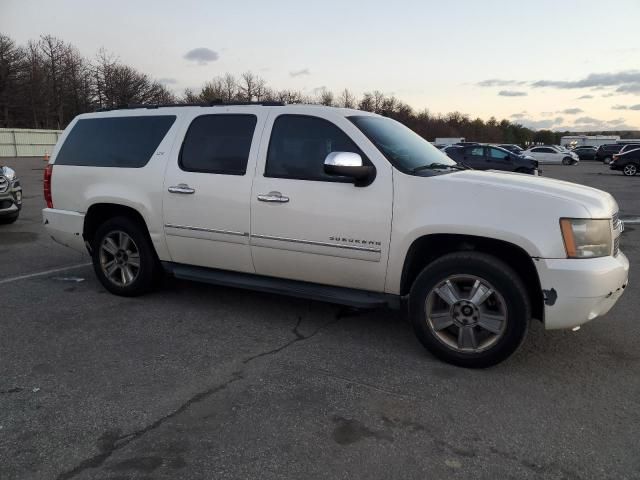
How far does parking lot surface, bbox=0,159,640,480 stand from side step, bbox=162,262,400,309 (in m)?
0.36

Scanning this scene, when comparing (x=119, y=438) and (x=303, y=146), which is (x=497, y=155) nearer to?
(x=303, y=146)

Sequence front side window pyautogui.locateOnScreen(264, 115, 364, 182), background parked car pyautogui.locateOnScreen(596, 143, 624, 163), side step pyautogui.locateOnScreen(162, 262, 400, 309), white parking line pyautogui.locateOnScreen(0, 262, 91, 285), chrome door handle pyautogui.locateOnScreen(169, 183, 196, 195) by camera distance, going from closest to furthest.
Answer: side step pyautogui.locateOnScreen(162, 262, 400, 309) → front side window pyautogui.locateOnScreen(264, 115, 364, 182) → chrome door handle pyautogui.locateOnScreen(169, 183, 196, 195) → white parking line pyautogui.locateOnScreen(0, 262, 91, 285) → background parked car pyautogui.locateOnScreen(596, 143, 624, 163)

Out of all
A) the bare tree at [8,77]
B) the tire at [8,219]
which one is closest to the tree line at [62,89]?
the bare tree at [8,77]

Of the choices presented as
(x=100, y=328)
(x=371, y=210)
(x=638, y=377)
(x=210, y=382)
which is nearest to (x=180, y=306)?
(x=100, y=328)

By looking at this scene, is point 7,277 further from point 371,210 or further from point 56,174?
point 371,210

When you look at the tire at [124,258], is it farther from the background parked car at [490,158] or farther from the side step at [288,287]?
the background parked car at [490,158]

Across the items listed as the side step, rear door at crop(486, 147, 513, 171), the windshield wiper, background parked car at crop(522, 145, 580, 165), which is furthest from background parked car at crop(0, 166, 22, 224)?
background parked car at crop(522, 145, 580, 165)

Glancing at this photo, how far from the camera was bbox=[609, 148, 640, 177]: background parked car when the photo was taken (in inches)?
1107

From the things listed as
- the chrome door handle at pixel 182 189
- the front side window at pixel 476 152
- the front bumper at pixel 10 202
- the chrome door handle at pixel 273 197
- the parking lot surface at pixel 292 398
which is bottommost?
the parking lot surface at pixel 292 398

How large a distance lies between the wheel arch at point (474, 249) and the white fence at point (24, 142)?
45011mm

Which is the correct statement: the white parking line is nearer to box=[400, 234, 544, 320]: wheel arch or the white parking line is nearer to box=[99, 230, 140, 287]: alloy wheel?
box=[99, 230, 140, 287]: alloy wheel

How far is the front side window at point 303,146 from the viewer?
429 centimetres

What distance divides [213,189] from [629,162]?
2969cm

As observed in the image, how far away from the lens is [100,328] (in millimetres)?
4625
